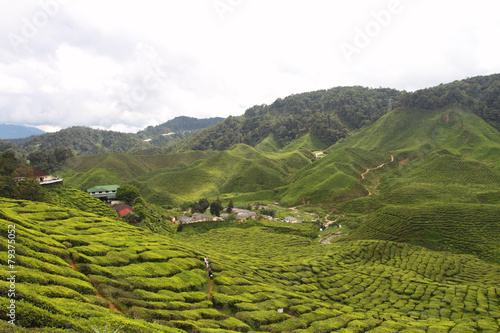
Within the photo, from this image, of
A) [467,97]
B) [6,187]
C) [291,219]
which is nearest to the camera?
[6,187]

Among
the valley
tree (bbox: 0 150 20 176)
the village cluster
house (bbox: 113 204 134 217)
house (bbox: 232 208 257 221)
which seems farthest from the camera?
house (bbox: 232 208 257 221)

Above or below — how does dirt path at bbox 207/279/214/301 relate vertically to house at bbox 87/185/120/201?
below

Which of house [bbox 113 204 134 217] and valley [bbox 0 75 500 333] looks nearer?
valley [bbox 0 75 500 333]

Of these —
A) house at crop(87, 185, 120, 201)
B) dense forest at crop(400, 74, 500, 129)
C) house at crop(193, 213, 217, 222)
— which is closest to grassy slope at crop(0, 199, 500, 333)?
house at crop(193, 213, 217, 222)

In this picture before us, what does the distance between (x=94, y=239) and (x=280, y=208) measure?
86.3 m

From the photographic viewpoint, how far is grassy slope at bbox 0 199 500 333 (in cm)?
1439

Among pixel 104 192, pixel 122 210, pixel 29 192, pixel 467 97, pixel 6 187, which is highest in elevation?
pixel 467 97

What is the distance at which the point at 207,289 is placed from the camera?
79.4 feet

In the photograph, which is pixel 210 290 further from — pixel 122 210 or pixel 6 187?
pixel 122 210

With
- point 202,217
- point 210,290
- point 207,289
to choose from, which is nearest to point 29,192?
point 207,289

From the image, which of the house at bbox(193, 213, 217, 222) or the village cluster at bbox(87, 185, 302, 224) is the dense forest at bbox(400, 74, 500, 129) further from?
the house at bbox(193, 213, 217, 222)

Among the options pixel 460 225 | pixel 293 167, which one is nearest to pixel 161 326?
pixel 460 225

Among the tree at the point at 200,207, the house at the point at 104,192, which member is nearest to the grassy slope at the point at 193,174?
the tree at the point at 200,207

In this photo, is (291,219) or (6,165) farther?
(291,219)
